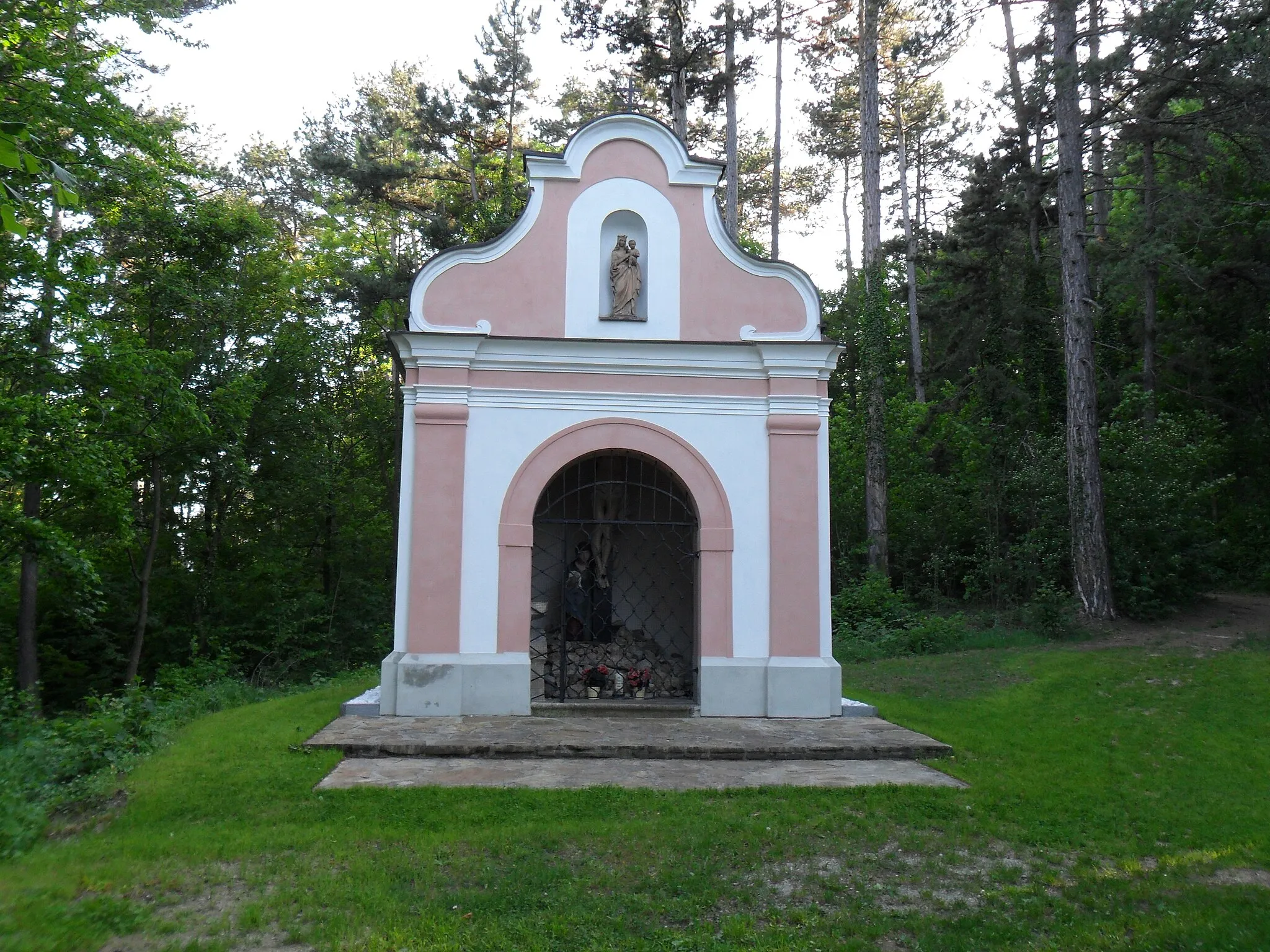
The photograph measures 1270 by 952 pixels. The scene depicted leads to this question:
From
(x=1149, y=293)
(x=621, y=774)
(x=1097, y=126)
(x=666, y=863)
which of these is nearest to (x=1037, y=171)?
(x=1097, y=126)

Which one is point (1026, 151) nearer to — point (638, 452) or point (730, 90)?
point (730, 90)

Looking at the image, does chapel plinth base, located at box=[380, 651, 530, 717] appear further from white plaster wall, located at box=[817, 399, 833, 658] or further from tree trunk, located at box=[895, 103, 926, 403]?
tree trunk, located at box=[895, 103, 926, 403]

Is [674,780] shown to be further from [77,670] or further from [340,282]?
[340,282]

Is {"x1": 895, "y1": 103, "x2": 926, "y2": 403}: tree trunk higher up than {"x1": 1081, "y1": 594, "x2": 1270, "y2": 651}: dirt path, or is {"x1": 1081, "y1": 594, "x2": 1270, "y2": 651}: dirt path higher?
{"x1": 895, "y1": 103, "x2": 926, "y2": 403}: tree trunk

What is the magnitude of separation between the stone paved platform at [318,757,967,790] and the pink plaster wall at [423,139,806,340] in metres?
4.53

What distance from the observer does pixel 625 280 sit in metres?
9.97

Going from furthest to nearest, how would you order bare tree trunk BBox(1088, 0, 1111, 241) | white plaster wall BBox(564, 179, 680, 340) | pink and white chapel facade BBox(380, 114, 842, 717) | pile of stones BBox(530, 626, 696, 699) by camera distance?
bare tree trunk BBox(1088, 0, 1111, 241) → pile of stones BBox(530, 626, 696, 699) → white plaster wall BBox(564, 179, 680, 340) → pink and white chapel facade BBox(380, 114, 842, 717)

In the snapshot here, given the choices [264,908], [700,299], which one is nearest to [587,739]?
[264,908]

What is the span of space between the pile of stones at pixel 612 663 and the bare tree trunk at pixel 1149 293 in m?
11.6

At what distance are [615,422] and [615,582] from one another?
2702 mm

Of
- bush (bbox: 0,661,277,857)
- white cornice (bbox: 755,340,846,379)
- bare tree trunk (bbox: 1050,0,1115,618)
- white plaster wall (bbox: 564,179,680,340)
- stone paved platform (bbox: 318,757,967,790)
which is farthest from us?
bare tree trunk (bbox: 1050,0,1115,618)

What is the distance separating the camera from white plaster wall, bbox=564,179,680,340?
9.92m

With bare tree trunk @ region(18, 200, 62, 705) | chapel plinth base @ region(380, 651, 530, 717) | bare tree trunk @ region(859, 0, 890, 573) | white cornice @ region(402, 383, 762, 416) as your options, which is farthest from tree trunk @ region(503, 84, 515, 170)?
chapel plinth base @ region(380, 651, 530, 717)

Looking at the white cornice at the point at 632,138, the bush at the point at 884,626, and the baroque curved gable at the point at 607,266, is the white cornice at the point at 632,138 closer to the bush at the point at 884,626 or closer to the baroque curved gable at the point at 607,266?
the baroque curved gable at the point at 607,266
